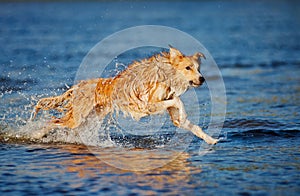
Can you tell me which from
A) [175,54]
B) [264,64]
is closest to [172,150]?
[175,54]

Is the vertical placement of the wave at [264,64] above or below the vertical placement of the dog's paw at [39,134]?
above

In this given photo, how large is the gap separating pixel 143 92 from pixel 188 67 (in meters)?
0.87

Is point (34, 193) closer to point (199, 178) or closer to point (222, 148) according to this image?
point (199, 178)

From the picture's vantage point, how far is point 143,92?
9633mm

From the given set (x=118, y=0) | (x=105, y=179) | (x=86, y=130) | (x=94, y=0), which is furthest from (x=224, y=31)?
(x=94, y=0)

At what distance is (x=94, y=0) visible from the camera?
8219 centimetres

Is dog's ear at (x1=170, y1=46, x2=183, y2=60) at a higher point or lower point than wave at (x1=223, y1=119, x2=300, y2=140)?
higher

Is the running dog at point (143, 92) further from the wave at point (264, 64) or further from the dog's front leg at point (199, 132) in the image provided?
the wave at point (264, 64)

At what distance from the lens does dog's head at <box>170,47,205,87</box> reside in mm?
9352

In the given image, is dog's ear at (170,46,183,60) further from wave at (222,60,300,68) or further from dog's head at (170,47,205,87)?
wave at (222,60,300,68)

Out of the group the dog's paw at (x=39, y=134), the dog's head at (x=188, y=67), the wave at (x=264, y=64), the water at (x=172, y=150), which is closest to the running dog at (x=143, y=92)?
the dog's head at (x=188, y=67)

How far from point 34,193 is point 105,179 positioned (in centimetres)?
105

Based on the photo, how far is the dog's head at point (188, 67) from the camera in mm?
9352

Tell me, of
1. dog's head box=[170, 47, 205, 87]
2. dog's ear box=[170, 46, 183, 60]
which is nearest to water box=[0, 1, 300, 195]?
dog's head box=[170, 47, 205, 87]
